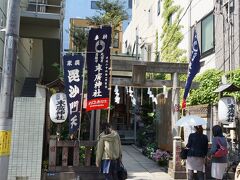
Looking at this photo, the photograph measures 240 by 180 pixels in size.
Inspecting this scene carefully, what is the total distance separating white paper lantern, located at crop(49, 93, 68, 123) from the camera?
428 inches

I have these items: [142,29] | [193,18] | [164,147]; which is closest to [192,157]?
[164,147]

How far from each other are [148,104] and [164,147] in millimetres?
8539

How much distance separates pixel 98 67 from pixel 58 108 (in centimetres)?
173

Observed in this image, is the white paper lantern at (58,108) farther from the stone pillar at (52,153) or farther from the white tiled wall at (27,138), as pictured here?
the stone pillar at (52,153)

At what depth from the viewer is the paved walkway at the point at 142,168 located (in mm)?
12578

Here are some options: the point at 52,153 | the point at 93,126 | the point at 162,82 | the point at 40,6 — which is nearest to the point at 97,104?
the point at 93,126

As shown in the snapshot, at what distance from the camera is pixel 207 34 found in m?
17.5

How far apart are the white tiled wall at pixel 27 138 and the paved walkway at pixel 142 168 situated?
3.32m

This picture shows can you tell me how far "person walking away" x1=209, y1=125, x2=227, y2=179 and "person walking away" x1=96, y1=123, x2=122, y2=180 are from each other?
267 centimetres

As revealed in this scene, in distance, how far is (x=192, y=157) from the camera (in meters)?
10.3

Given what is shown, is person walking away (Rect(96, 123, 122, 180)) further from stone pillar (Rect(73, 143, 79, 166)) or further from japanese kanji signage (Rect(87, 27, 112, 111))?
stone pillar (Rect(73, 143, 79, 166))

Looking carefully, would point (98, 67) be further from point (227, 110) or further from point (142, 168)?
point (142, 168)

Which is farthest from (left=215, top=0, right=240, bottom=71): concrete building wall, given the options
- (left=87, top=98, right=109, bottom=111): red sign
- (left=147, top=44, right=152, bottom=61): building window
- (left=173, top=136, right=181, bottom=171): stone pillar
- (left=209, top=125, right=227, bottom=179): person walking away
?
(left=147, top=44, right=152, bottom=61): building window

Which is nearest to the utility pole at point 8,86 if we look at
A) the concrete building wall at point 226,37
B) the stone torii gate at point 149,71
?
the stone torii gate at point 149,71
